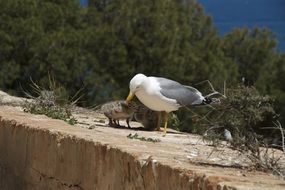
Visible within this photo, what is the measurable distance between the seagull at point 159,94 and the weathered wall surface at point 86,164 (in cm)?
101

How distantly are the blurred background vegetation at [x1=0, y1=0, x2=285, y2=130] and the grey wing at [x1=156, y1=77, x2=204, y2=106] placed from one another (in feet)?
33.9

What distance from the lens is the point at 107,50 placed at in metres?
19.7

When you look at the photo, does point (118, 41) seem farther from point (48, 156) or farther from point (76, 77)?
point (48, 156)

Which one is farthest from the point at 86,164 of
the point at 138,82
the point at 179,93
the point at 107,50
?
the point at 107,50

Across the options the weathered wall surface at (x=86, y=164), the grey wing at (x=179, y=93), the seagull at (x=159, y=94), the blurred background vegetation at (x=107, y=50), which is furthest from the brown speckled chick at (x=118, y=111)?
the blurred background vegetation at (x=107, y=50)

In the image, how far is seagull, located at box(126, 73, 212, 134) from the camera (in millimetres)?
7004

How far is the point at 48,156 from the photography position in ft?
18.5

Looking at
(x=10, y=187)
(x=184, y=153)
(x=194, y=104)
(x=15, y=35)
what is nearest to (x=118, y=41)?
(x=15, y=35)

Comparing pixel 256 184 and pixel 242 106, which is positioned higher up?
pixel 242 106

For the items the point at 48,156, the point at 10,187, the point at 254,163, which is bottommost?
the point at 10,187

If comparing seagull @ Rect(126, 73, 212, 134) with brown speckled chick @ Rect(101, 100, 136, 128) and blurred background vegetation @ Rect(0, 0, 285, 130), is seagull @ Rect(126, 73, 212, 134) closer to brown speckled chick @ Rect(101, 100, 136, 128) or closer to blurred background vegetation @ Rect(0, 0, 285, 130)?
brown speckled chick @ Rect(101, 100, 136, 128)

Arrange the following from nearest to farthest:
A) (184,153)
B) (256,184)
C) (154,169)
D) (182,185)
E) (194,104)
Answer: (256,184)
(182,185)
(154,169)
(184,153)
(194,104)

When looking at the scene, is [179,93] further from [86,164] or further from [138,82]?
[86,164]

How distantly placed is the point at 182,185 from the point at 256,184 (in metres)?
0.52
